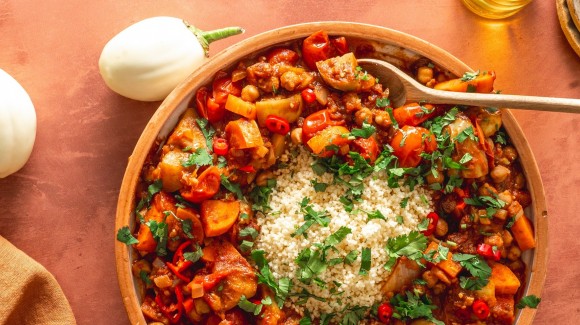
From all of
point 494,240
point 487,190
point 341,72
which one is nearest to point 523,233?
point 494,240

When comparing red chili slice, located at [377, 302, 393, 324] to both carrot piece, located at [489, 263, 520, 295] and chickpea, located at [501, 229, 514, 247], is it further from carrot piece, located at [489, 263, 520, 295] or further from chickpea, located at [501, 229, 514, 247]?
chickpea, located at [501, 229, 514, 247]

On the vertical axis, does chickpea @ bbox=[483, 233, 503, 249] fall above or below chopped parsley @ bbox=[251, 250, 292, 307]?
above

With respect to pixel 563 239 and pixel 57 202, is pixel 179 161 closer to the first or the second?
pixel 57 202

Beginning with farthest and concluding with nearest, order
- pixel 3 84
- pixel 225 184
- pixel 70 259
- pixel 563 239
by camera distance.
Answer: pixel 563 239, pixel 70 259, pixel 3 84, pixel 225 184

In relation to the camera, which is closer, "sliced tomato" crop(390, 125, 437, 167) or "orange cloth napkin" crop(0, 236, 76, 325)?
"sliced tomato" crop(390, 125, 437, 167)

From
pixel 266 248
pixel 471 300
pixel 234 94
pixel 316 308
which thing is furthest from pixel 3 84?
pixel 471 300

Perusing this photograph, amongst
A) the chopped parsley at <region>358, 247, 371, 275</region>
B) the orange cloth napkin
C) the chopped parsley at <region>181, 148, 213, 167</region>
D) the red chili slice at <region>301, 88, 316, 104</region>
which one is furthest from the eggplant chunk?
the orange cloth napkin

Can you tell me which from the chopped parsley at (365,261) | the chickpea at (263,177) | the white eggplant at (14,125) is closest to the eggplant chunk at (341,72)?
the chickpea at (263,177)
